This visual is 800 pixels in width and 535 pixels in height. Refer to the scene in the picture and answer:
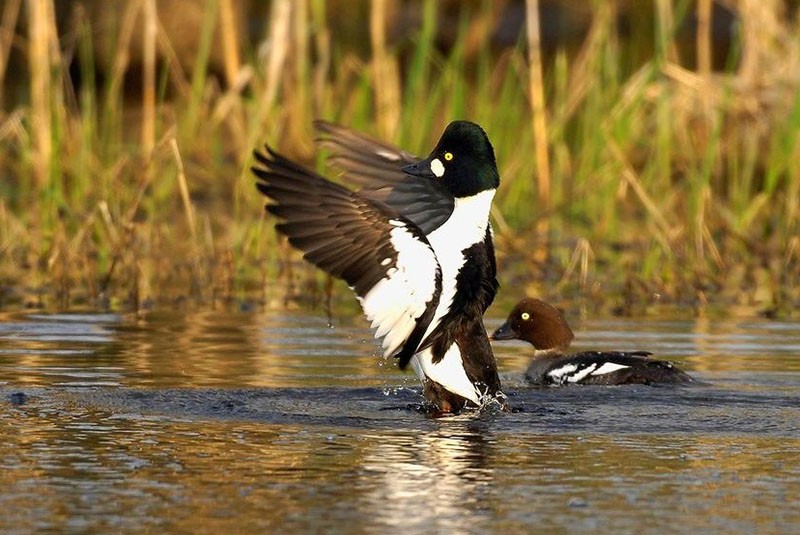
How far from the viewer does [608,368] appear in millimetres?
7992

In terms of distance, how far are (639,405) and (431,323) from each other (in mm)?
974

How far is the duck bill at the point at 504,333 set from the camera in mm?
9195

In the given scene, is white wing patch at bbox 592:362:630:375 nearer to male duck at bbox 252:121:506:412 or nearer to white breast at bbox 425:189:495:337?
male duck at bbox 252:121:506:412

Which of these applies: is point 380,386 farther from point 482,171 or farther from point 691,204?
point 691,204

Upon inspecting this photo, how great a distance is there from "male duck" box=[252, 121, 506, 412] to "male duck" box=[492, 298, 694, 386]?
27.4 inches

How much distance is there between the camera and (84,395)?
23.2 feet

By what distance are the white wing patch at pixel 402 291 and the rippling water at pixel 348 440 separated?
0.35m

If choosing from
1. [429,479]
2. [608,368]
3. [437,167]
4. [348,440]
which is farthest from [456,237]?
[429,479]

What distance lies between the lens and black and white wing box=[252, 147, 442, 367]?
6676 millimetres

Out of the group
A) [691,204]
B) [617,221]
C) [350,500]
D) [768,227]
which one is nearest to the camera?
[350,500]

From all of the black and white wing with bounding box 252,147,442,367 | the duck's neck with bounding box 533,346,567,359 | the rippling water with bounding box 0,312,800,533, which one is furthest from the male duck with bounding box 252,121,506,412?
the duck's neck with bounding box 533,346,567,359

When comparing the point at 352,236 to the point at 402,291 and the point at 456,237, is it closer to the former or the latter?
the point at 402,291

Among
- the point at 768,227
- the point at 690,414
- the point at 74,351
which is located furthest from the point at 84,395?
the point at 768,227

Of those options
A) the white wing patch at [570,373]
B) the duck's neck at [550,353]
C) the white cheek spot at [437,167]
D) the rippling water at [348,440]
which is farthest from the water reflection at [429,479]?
the duck's neck at [550,353]
